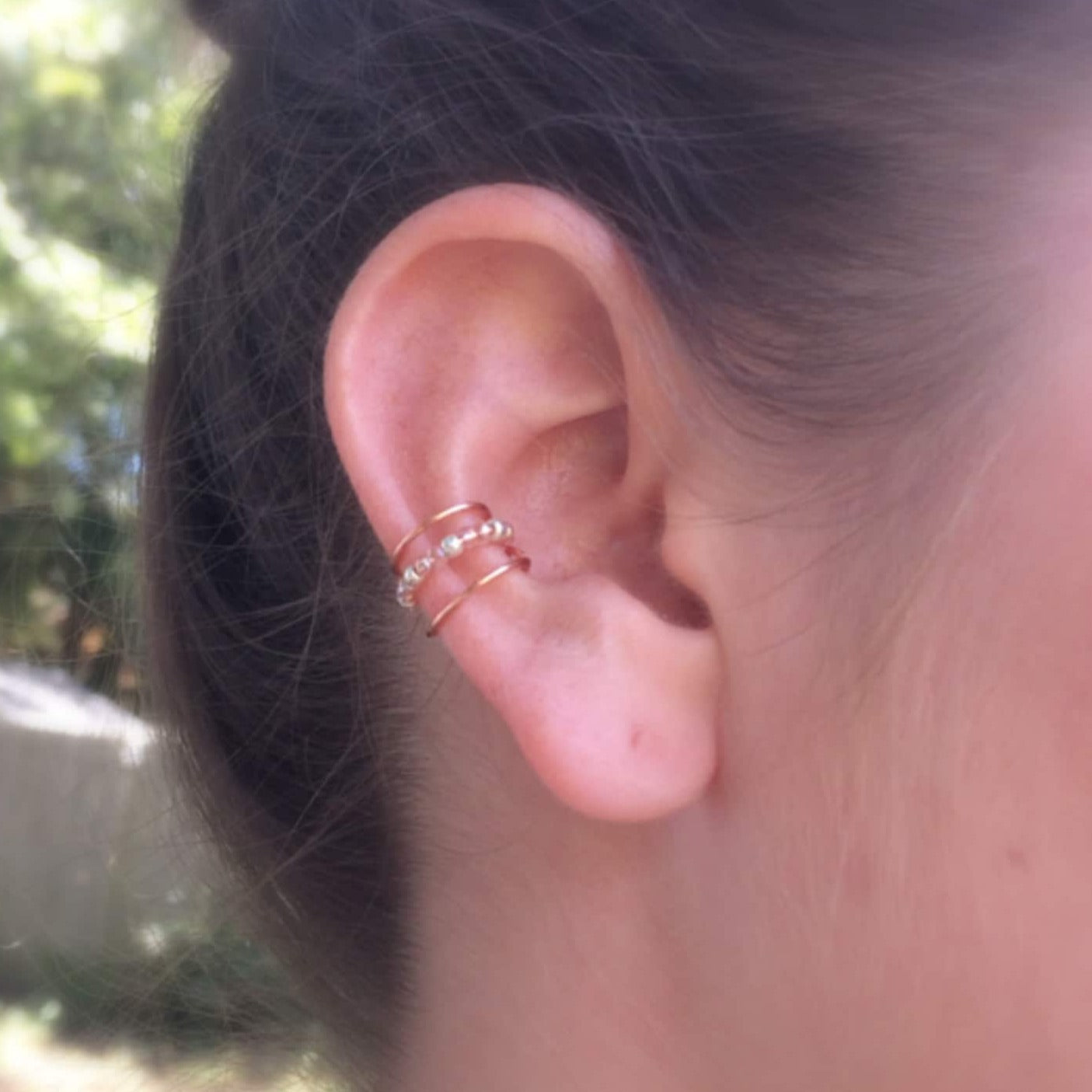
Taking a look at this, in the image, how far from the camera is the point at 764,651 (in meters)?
0.94

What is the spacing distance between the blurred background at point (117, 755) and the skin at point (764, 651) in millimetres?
534

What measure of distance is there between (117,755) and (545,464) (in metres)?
1.14

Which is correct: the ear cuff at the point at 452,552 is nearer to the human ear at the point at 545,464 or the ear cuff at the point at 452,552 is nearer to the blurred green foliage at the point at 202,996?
the human ear at the point at 545,464

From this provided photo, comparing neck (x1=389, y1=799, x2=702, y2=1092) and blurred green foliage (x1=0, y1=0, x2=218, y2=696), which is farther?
blurred green foliage (x1=0, y1=0, x2=218, y2=696)

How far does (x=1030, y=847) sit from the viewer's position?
2.87 ft

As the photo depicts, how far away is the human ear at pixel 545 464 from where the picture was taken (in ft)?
3.01

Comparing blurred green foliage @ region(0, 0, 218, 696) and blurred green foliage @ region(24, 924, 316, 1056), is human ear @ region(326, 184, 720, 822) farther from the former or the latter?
blurred green foliage @ region(24, 924, 316, 1056)

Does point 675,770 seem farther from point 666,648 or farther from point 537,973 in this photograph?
point 537,973

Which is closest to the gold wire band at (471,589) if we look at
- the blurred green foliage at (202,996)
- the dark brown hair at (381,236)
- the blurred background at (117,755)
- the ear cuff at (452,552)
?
the ear cuff at (452,552)

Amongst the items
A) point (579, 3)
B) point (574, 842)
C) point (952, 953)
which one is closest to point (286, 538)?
point (574, 842)

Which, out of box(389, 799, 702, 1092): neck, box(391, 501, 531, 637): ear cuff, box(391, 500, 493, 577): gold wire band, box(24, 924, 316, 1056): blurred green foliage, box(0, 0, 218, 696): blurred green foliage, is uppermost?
box(0, 0, 218, 696): blurred green foliage

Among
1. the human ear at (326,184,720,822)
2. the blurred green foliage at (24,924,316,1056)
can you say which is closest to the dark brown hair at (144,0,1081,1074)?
the human ear at (326,184,720,822)

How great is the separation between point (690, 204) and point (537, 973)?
563 millimetres

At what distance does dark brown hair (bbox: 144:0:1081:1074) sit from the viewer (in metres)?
0.92
